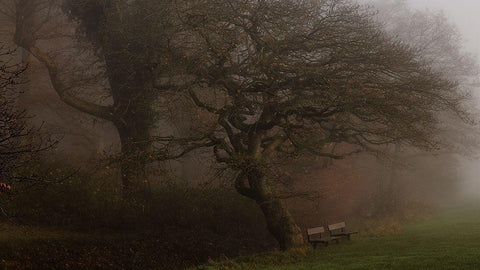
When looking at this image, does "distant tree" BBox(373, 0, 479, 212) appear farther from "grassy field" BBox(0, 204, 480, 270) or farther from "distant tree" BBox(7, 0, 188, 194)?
"distant tree" BBox(7, 0, 188, 194)

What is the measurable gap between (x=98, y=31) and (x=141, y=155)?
6.95 metres

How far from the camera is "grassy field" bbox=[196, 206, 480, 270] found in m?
11.3

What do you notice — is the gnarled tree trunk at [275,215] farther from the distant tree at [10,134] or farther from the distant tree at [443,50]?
the distant tree at [443,50]

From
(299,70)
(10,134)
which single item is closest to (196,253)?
(299,70)

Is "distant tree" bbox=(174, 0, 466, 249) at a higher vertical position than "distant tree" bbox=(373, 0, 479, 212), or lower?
lower

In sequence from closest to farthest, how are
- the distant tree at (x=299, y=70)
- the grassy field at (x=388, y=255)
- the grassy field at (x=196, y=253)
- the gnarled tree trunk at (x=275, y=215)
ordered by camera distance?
the grassy field at (x=388, y=255), the grassy field at (x=196, y=253), the distant tree at (x=299, y=70), the gnarled tree trunk at (x=275, y=215)

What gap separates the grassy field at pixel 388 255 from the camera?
1133 cm

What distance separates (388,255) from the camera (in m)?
13.4

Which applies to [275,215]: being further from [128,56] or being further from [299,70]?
[128,56]

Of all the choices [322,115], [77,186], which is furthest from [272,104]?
[77,186]

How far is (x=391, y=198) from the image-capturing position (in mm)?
28625

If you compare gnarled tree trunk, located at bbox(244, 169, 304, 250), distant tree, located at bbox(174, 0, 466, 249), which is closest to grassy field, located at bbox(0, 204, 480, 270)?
gnarled tree trunk, located at bbox(244, 169, 304, 250)

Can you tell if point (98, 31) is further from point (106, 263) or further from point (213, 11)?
point (106, 263)

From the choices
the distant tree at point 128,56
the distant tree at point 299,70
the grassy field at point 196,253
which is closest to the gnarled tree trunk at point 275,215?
the distant tree at point 299,70
